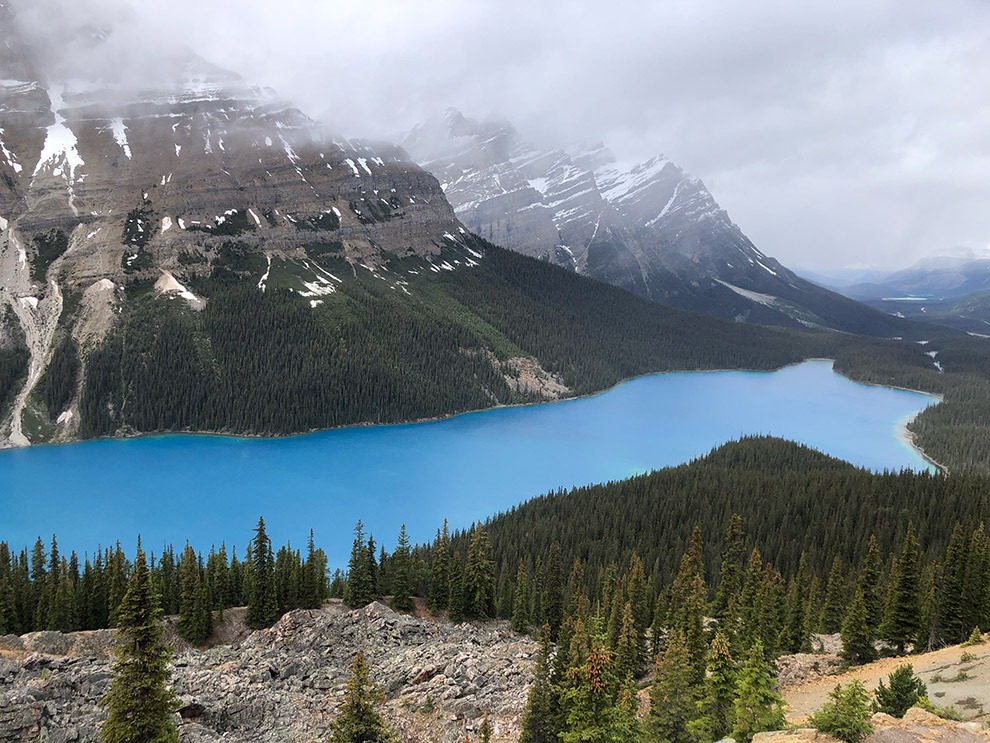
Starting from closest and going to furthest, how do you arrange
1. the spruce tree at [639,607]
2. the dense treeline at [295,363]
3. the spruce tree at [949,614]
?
the spruce tree at [949,614] < the spruce tree at [639,607] < the dense treeline at [295,363]

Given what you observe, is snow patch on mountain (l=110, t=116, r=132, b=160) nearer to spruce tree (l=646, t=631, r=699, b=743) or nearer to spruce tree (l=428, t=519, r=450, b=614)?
spruce tree (l=428, t=519, r=450, b=614)

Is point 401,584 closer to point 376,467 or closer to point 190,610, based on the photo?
point 190,610

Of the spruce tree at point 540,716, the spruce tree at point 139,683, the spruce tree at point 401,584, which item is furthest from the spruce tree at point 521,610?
the spruce tree at point 139,683

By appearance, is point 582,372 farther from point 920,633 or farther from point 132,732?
point 132,732

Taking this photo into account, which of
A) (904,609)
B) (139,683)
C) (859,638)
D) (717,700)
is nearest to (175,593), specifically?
(139,683)

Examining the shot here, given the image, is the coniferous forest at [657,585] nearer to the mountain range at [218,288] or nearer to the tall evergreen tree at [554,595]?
the tall evergreen tree at [554,595]
